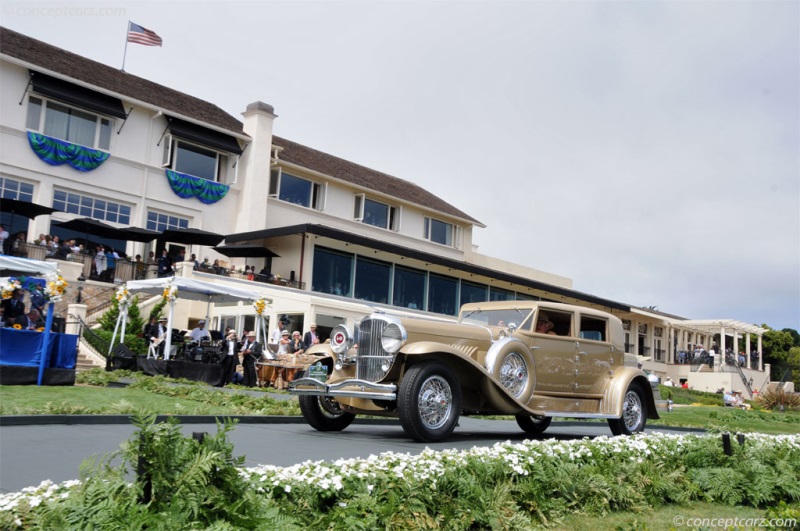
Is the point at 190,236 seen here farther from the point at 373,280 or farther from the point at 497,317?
the point at 497,317

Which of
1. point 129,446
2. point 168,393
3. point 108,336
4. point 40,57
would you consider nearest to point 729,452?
point 129,446

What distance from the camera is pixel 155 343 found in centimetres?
2011

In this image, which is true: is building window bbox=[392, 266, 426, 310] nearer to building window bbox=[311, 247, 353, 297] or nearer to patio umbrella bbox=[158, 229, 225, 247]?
building window bbox=[311, 247, 353, 297]

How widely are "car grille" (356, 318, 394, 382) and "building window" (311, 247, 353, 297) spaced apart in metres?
23.5

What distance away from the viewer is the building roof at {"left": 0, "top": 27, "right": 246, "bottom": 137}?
28.8 meters

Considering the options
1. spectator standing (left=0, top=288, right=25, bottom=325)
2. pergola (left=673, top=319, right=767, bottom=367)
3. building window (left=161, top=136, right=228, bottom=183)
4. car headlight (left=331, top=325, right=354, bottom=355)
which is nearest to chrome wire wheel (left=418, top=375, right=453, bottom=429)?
car headlight (left=331, top=325, right=354, bottom=355)

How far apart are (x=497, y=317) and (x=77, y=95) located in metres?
24.7

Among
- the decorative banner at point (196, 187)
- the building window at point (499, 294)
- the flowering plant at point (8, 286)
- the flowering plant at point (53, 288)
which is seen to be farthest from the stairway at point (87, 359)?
the building window at point (499, 294)

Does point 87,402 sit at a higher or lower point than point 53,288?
lower

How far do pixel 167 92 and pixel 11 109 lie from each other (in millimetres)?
8831

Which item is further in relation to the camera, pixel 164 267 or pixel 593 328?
pixel 164 267

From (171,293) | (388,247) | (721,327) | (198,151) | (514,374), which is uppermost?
(198,151)

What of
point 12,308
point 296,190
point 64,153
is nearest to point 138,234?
point 64,153

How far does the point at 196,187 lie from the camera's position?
3244 centimetres
